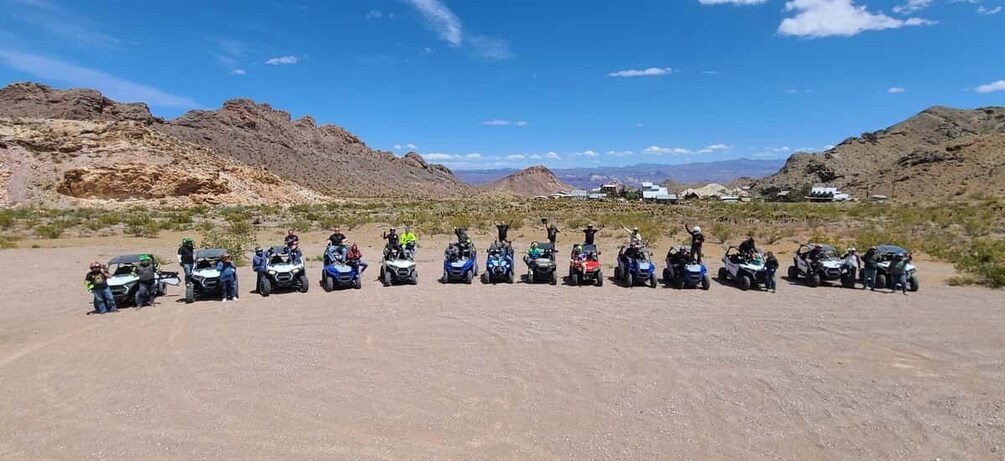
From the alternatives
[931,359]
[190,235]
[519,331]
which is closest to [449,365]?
[519,331]

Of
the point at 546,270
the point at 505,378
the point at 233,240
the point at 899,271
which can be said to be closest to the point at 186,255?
the point at 546,270

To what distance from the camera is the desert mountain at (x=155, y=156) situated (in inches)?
1953

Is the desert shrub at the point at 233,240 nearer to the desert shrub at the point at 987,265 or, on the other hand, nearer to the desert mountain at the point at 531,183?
the desert shrub at the point at 987,265

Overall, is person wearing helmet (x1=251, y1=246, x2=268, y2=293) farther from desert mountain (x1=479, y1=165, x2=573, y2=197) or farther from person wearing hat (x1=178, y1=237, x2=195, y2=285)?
desert mountain (x1=479, y1=165, x2=573, y2=197)

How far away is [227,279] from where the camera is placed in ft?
40.1

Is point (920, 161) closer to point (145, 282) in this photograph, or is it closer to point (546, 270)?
point (546, 270)

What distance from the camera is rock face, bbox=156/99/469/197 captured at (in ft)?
315

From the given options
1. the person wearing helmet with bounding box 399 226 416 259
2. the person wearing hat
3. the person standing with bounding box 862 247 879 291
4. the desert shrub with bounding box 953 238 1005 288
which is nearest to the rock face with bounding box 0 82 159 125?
the person wearing hat

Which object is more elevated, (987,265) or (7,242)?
(987,265)

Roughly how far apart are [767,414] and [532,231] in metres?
24.2

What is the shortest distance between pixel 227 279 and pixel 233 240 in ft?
40.0

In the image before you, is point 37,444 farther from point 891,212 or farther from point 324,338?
point 891,212

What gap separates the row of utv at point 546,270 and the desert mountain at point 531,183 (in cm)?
16052

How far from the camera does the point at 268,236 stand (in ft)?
91.8
